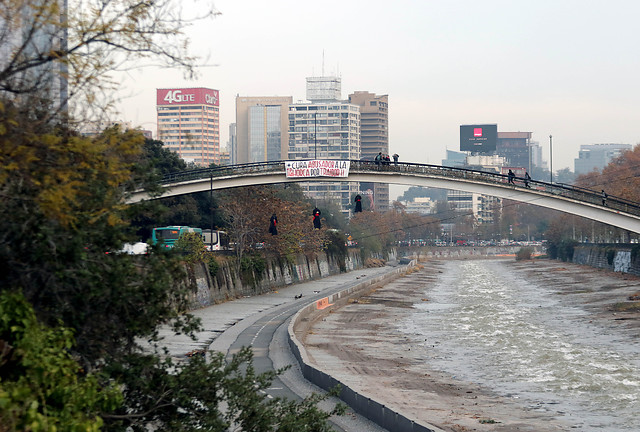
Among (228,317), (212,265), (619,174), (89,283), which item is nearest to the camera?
(89,283)

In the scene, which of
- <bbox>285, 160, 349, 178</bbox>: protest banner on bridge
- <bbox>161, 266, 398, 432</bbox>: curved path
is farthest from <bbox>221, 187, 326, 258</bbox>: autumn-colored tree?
<bbox>285, 160, 349, 178</bbox>: protest banner on bridge

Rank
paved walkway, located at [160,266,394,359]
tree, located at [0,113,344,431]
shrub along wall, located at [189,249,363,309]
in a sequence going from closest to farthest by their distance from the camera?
tree, located at [0,113,344,431]
paved walkway, located at [160,266,394,359]
shrub along wall, located at [189,249,363,309]

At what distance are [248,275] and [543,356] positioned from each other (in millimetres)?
46936

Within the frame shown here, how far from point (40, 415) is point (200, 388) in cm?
400

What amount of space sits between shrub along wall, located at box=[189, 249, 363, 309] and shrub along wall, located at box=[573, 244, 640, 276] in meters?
41.8

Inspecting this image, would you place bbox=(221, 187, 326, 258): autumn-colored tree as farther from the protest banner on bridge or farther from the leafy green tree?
the leafy green tree

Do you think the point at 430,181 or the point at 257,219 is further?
the point at 257,219

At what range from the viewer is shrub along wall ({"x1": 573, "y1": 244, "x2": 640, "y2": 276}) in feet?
343

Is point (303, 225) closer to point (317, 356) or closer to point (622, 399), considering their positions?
point (317, 356)

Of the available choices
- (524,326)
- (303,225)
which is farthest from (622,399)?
(303,225)

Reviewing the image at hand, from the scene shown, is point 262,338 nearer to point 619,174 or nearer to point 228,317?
point 228,317

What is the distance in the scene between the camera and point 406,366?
38094 mm

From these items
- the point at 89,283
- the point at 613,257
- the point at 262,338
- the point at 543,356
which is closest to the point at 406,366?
the point at 543,356

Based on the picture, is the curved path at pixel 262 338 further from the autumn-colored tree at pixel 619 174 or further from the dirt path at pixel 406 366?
the autumn-colored tree at pixel 619 174
